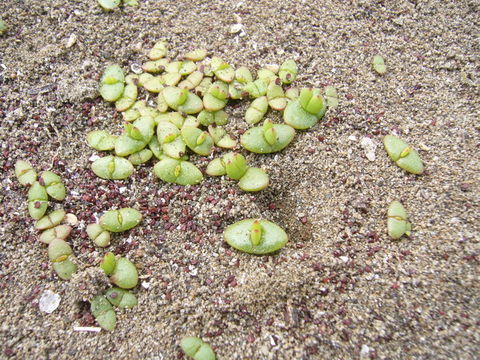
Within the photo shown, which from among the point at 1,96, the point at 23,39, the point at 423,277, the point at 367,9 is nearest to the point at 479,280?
the point at 423,277

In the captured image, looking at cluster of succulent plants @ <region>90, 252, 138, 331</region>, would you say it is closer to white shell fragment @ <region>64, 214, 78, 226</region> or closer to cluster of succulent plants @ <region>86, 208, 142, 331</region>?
cluster of succulent plants @ <region>86, 208, 142, 331</region>

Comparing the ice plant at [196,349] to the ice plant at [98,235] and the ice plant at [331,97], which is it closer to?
the ice plant at [98,235]

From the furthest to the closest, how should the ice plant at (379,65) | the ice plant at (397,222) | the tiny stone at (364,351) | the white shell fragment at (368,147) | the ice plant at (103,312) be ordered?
1. the ice plant at (379,65)
2. the white shell fragment at (368,147)
3. the ice plant at (397,222)
4. the ice plant at (103,312)
5. the tiny stone at (364,351)

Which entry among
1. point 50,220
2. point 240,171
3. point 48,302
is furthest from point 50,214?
point 240,171

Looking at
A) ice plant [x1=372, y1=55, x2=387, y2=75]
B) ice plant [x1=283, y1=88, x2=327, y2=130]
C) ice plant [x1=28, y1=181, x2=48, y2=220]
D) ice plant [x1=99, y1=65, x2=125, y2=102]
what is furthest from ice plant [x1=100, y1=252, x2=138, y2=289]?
ice plant [x1=372, y1=55, x2=387, y2=75]

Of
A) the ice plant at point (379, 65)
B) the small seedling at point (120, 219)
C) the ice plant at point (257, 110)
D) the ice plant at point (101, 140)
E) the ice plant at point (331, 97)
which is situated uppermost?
the ice plant at point (379, 65)

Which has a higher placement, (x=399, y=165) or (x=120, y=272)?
(x=399, y=165)

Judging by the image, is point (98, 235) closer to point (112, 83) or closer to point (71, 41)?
point (112, 83)

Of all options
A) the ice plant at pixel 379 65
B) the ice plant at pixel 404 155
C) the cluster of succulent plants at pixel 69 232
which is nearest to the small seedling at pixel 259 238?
the cluster of succulent plants at pixel 69 232
